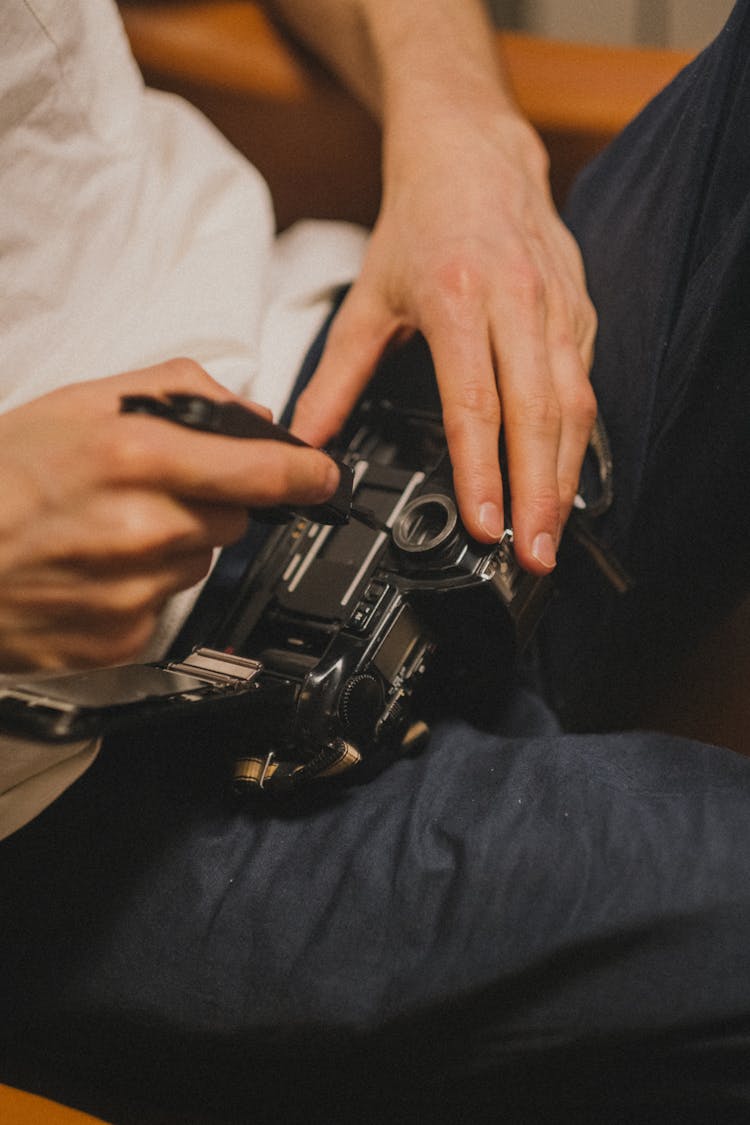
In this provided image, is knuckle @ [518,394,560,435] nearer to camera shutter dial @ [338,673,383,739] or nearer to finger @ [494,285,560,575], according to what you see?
finger @ [494,285,560,575]

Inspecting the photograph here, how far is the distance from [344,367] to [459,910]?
1.23 feet

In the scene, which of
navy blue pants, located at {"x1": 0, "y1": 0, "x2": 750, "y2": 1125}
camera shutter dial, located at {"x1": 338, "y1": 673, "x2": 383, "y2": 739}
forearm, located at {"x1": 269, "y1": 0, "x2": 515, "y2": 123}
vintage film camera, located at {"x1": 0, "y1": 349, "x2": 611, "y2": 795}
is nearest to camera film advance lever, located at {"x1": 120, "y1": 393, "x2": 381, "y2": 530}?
vintage film camera, located at {"x1": 0, "y1": 349, "x2": 611, "y2": 795}

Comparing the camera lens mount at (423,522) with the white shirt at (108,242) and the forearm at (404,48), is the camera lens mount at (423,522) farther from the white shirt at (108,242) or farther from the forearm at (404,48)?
the forearm at (404,48)

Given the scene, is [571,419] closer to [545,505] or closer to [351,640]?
[545,505]

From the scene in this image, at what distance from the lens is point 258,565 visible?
580mm

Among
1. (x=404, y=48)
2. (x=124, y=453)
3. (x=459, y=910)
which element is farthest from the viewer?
(x=404, y=48)

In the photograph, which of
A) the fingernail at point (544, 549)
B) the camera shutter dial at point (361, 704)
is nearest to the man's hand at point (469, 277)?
the fingernail at point (544, 549)

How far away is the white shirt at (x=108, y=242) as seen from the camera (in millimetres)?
542

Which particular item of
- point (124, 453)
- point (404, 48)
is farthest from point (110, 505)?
point (404, 48)

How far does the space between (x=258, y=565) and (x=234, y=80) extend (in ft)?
1.65

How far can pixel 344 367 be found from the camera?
2.06 ft

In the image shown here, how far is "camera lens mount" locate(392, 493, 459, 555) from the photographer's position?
529 mm

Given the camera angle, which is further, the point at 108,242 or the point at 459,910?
the point at 108,242

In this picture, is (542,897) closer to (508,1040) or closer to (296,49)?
(508,1040)
